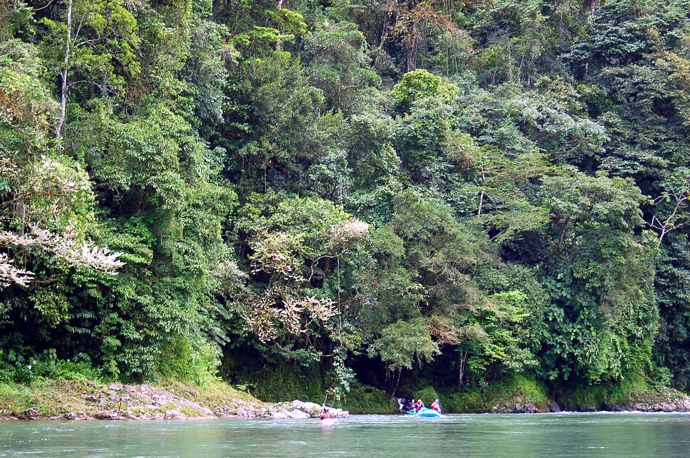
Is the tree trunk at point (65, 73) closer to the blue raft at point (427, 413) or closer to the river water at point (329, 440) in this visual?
the river water at point (329, 440)

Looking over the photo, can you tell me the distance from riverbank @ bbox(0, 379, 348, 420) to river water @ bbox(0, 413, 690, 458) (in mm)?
1172

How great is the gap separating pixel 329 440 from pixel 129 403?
26.8 ft

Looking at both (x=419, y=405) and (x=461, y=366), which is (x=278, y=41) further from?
(x=419, y=405)

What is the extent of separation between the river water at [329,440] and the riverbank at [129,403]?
1172 mm

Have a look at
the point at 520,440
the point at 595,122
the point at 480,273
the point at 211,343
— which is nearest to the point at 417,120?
the point at 480,273

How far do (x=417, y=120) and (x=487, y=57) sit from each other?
1055 centimetres

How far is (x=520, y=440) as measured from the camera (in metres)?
17.0

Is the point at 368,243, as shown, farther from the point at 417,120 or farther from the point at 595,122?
the point at 595,122

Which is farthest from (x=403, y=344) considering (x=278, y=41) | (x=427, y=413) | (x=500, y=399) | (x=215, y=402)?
(x=278, y=41)

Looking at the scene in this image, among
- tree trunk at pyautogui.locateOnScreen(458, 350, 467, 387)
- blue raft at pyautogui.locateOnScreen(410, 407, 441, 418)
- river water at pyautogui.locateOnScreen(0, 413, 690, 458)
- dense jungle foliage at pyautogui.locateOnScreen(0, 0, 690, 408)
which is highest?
dense jungle foliage at pyautogui.locateOnScreen(0, 0, 690, 408)

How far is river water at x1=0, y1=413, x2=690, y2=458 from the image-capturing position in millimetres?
13531

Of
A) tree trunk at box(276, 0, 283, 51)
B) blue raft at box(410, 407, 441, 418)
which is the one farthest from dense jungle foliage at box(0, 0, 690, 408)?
blue raft at box(410, 407, 441, 418)

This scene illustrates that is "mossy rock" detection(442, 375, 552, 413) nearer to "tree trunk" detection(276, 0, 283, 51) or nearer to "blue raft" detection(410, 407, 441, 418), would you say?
"blue raft" detection(410, 407, 441, 418)

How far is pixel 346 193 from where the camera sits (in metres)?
33.3
